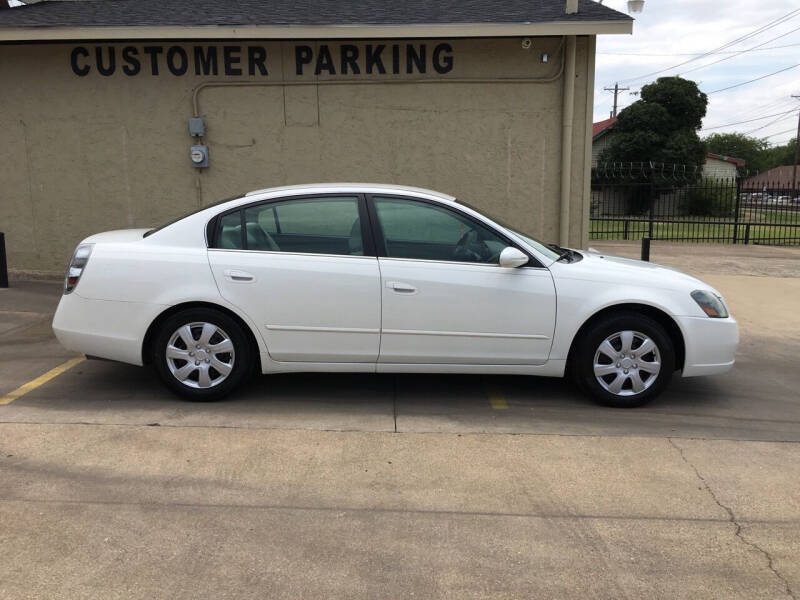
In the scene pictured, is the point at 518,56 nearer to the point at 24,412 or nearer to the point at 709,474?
the point at 709,474

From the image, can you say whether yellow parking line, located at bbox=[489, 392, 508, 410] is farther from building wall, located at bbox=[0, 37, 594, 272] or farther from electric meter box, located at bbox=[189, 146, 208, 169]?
electric meter box, located at bbox=[189, 146, 208, 169]

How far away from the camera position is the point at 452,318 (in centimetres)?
477

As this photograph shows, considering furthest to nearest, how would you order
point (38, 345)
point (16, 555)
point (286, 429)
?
point (38, 345) → point (286, 429) → point (16, 555)

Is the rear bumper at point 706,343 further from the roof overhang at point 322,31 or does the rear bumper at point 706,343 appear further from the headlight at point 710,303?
the roof overhang at point 322,31

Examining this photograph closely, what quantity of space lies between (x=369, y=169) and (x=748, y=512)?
6460 mm

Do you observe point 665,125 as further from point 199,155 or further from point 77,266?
point 77,266

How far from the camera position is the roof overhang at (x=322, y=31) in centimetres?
794

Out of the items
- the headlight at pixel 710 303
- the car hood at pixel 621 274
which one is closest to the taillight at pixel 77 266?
the car hood at pixel 621 274

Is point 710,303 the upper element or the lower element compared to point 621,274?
lower

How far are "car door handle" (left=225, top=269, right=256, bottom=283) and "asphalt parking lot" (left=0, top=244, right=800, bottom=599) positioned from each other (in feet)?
3.03

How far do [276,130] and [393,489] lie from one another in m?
6.26

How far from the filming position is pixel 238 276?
4.74 metres

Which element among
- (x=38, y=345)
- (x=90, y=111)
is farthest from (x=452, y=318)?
(x=90, y=111)

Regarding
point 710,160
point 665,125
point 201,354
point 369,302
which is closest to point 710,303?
point 369,302
